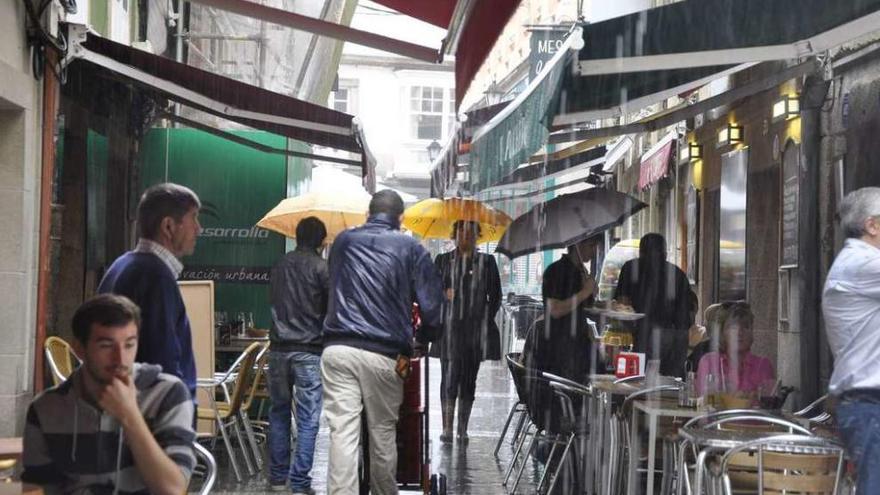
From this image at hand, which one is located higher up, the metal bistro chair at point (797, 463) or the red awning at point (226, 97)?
the red awning at point (226, 97)

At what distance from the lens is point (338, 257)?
Answer: 840cm

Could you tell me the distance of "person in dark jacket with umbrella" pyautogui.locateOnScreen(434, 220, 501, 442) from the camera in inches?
507

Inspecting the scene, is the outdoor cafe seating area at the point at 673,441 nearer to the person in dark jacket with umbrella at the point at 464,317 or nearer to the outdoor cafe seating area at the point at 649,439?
the outdoor cafe seating area at the point at 649,439

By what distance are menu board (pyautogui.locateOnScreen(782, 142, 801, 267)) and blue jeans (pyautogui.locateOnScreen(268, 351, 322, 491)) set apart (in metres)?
4.42

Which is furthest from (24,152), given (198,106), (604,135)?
(604,135)

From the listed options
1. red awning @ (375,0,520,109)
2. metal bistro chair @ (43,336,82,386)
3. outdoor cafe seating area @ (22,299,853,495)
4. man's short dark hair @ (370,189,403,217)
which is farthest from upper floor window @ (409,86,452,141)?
man's short dark hair @ (370,189,403,217)

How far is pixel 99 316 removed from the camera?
387cm

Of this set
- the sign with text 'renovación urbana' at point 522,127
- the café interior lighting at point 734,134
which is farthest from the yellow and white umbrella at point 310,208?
the café interior lighting at point 734,134

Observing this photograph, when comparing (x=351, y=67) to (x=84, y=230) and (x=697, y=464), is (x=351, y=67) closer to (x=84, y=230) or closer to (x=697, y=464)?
(x=84, y=230)

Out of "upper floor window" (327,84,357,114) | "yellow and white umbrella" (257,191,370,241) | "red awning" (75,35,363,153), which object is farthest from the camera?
"upper floor window" (327,84,357,114)

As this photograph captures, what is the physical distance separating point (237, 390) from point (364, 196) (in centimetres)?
483

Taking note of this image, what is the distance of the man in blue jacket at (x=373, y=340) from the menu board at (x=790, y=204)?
4857 mm

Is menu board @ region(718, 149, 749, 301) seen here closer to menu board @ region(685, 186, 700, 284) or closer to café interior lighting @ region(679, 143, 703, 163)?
café interior lighting @ region(679, 143, 703, 163)

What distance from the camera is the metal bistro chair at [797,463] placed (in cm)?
607
